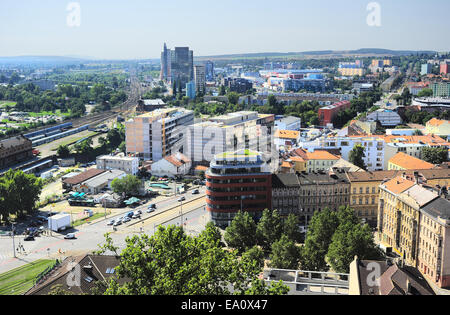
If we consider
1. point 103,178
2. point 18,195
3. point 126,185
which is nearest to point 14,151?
point 103,178

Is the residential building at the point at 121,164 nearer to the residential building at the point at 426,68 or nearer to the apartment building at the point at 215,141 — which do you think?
the apartment building at the point at 215,141

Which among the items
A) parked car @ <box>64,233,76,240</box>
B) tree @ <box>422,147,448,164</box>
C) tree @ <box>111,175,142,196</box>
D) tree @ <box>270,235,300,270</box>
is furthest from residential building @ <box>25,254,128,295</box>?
tree @ <box>422,147,448,164</box>

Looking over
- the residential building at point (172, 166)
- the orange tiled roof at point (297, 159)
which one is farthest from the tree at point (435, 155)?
the residential building at point (172, 166)

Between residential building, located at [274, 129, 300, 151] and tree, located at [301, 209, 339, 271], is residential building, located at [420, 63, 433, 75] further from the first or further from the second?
tree, located at [301, 209, 339, 271]

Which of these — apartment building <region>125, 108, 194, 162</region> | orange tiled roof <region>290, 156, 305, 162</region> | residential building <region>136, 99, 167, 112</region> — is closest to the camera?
orange tiled roof <region>290, 156, 305, 162</region>

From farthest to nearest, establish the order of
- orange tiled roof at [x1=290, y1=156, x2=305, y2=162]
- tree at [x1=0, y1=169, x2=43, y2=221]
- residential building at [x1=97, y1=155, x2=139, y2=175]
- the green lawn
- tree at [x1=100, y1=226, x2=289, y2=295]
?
residential building at [x1=97, y1=155, x2=139, y2=175], orange tiled roof at [x1=290, y1=156, x2=305, y2=162], tree at [x1=0, y1=169, x2=43, y2=221], the green lawn, tree at [x1=100, y1=226, x2=289, y2=295]

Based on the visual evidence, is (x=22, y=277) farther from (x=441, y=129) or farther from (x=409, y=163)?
(x=441, y=129)
